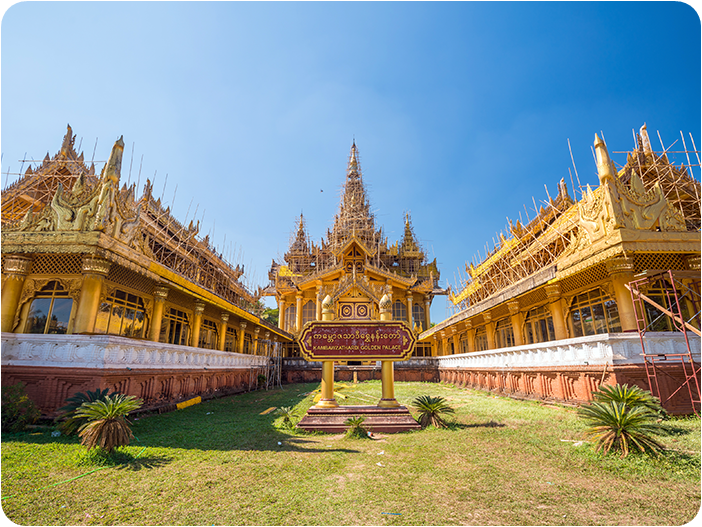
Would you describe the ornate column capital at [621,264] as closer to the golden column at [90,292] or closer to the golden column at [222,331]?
the golden column at [90,292]

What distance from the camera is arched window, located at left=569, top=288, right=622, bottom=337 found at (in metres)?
10.3

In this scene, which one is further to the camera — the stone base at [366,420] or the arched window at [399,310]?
the arched window at [399,310]

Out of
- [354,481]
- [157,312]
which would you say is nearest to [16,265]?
[157,312]

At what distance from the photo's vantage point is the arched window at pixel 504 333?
16.9m

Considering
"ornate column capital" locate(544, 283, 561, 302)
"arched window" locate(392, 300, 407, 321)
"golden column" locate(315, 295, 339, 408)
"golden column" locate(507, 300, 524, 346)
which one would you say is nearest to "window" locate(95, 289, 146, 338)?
"golden column" locate(315, 295, 339, 408)

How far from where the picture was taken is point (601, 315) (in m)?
10.7

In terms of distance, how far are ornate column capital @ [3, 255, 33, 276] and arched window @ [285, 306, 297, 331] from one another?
75.8 feet

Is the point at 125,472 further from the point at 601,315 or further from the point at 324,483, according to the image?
the point at 601,315

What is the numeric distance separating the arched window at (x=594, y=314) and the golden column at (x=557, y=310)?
0.95 feet

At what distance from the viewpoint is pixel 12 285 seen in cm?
944

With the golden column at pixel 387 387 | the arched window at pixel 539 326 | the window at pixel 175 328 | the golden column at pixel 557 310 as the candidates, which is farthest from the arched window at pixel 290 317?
the golden column at pixel 387 387

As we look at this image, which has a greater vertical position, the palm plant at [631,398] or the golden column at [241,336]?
the golden column at [241,336]

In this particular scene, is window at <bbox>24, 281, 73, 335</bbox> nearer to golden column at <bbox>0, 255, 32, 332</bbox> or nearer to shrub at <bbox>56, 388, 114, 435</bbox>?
golden column at <bbox>0, 255, 32, 332</bbox>

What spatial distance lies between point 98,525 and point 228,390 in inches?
529
